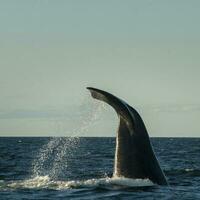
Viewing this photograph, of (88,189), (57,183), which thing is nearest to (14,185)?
(57,183)

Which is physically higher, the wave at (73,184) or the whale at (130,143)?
the whale at (130,143)

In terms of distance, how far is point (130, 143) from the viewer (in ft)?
52.7

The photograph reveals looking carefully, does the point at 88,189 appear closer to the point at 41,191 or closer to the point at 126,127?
the point at 41,191

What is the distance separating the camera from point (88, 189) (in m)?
18.2

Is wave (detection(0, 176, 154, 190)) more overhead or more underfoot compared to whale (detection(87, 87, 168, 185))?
more underfoot

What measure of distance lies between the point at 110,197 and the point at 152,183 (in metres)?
1.09

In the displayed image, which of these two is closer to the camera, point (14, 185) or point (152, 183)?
point (152, 183)

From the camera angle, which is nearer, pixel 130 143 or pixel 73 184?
pixel 130 143

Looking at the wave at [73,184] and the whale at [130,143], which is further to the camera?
the wave at [73,184]

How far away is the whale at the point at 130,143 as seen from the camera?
16.0m

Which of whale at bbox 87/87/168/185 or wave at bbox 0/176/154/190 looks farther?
wave at bbox 0/176/154/190

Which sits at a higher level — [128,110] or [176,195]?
[128,110]

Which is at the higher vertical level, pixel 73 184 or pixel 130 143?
pixel 130 143

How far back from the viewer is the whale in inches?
629
